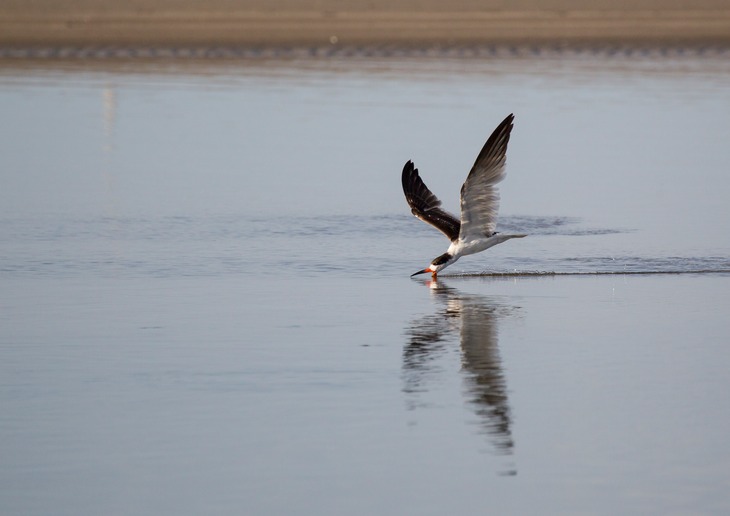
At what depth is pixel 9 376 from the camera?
9.99 metres

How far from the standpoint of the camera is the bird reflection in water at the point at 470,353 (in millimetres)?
9070

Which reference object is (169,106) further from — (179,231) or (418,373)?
(418,373)

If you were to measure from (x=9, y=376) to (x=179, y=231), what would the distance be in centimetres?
668

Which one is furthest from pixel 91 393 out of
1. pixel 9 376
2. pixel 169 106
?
pixel 169 106

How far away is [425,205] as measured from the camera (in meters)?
15.7

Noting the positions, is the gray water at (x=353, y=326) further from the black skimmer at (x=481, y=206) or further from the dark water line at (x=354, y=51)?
the dark water line at (x=354, y=51)

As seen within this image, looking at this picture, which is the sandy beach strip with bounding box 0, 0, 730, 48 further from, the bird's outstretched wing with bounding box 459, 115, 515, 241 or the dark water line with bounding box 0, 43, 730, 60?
the bird's outstretched wing with bounding box 459, 115, 515, 241

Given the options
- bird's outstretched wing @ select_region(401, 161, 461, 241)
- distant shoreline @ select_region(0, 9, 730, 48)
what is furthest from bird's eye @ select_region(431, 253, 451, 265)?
distant shoreline @ select_region(0, 9, 730, 48)

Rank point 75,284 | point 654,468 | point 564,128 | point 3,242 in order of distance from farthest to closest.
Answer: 1. point 564,128
2. point 3,242
3. point 75,284
4. point 654,468

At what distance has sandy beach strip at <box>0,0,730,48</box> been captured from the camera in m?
47.1

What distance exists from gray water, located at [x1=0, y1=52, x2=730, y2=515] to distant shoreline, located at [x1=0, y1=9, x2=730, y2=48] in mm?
20640

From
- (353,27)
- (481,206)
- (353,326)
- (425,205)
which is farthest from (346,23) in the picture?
(353,326)

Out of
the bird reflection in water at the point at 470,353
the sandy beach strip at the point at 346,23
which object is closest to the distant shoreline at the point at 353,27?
the sandy beach strip at the point at 346,23

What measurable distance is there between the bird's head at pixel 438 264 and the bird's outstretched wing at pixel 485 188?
25 cm
